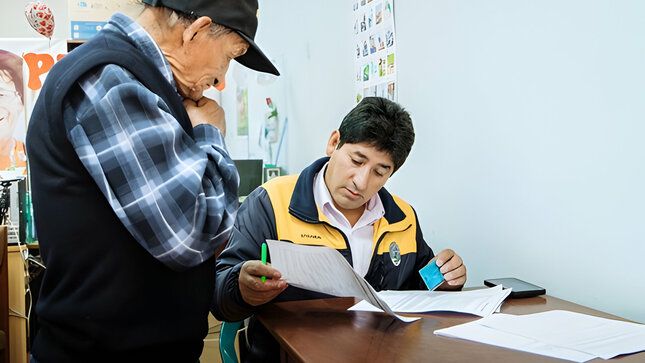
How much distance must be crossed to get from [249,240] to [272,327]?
40 centimetres

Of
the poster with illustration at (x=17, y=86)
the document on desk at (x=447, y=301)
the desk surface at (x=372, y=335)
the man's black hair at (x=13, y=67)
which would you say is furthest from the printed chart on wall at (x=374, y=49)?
the man's black hair at (x=13, y=67)

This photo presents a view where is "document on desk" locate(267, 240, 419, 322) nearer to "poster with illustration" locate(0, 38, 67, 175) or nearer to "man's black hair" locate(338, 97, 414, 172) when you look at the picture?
"man's black hair" locate(338, 97, 414, 172)

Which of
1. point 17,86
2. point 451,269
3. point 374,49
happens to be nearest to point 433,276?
→ point 451,269

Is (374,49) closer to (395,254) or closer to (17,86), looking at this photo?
(395,254)

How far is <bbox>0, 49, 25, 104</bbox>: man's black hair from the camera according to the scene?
3467mm

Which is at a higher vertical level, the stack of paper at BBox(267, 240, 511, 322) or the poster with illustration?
the poster with illustration

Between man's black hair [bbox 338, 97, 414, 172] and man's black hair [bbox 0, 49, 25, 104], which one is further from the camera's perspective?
man's black hair [bbox 0, 49, 25, 104]

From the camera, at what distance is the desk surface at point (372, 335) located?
769mm

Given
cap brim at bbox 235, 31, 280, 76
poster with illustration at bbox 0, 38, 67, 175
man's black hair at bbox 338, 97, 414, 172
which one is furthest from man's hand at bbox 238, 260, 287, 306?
poster with illustration at bbox 0, 38, 67, 175

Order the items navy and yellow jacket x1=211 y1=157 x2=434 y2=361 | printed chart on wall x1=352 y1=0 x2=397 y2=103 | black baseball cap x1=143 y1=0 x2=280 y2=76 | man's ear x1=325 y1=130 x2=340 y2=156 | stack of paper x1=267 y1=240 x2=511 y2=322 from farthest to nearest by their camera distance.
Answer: printed chart on wall x1=352 y1=0 x2=397 y2=103 < man's ear x1=325 y1=130 x2=340 y2=156 < navy and yellow jacket x1=211 y1=157 x2=434 y2=361 < stack of paper x1=267 y1=240 x2=511 y2=322 < black baseball cap x1=143 y1=0 x2=280 y2=76

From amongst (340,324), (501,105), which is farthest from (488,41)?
(340,324)

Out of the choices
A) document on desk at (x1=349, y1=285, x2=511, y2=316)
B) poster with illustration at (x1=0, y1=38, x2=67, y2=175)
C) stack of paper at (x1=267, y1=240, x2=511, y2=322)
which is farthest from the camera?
poster with illustration at (x1=0, y1=38, x2=67, y2=175)

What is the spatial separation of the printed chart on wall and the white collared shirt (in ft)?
2.08

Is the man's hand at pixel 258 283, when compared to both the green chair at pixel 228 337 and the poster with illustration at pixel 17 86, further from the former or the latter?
the poster with illustration at pixel 17 86
